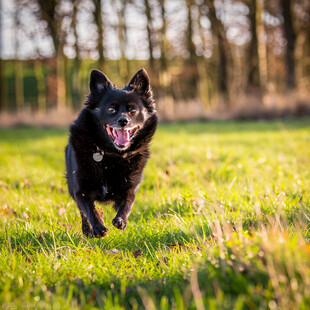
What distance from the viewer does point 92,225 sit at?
3.08m

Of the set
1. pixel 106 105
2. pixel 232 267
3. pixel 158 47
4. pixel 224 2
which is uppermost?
pixel 224 2

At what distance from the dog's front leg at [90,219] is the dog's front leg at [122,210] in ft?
0.41

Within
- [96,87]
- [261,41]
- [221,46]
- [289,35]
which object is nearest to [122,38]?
[221,46]

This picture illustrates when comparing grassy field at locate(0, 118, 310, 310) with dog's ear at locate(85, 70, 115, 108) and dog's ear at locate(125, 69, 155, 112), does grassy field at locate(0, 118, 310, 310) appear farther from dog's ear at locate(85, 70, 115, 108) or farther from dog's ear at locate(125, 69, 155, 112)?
dog's ear at locate(85, 70, 115, 108)

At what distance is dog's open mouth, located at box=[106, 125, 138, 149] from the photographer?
3.57 meters

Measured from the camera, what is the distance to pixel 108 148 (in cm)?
358

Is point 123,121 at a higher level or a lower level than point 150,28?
lower

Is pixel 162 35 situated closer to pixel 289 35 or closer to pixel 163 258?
pixel 289 35

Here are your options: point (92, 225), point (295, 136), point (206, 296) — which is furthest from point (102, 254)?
point (295, 136)

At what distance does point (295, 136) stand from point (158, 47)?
15215 mm

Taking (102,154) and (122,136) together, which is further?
(122,136)

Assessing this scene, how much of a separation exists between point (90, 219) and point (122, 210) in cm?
31

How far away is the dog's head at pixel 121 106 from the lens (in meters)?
3.58

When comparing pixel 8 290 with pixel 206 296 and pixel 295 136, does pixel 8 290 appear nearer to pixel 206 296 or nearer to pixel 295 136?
pixel 206 296
